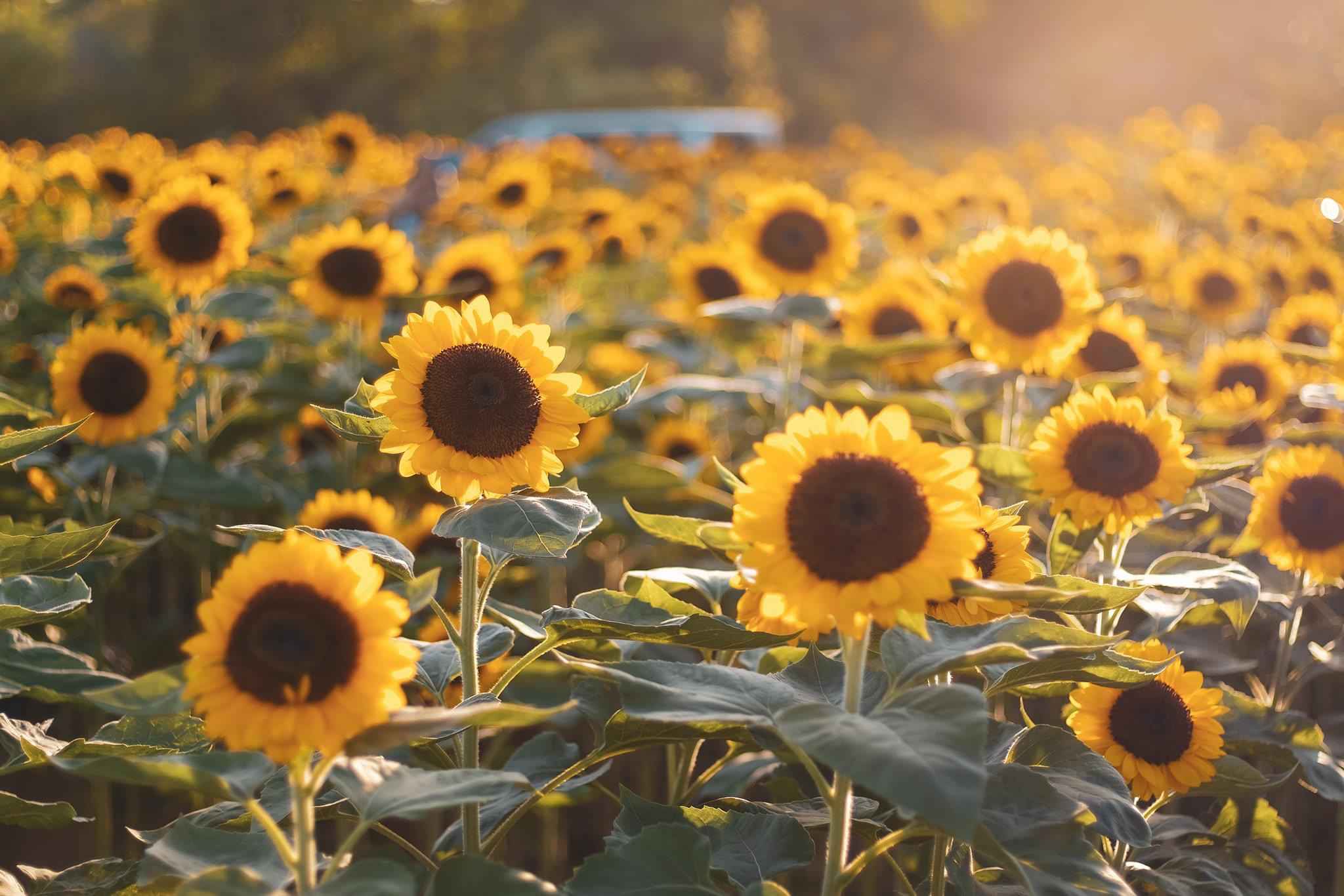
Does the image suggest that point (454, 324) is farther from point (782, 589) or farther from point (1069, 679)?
point (1069, 679)

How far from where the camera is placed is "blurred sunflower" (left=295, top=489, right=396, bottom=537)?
9.80 feet

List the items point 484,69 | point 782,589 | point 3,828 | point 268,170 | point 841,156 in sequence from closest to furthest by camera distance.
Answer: point 782,589, point 3,828, point 268,170, point 841,156, point 484,69

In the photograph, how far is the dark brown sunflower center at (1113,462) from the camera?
2.25 metres

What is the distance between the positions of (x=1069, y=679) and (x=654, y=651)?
665 mm

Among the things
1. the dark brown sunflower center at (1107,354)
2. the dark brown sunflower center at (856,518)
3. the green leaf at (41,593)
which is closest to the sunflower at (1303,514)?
the dark brown sunflower center at (1107,354)

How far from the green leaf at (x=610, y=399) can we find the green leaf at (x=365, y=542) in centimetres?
33

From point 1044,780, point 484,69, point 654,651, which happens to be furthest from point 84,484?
point 484,69

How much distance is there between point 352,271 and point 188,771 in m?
2.81

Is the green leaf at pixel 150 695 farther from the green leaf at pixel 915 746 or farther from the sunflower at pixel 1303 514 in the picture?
the sunflower at pixel 1303 514

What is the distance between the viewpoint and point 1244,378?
3896mm

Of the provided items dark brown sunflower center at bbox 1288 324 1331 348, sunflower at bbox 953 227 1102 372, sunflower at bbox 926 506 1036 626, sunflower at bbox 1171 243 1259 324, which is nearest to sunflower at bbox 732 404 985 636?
sunflower at bbox 926 506 1036 626

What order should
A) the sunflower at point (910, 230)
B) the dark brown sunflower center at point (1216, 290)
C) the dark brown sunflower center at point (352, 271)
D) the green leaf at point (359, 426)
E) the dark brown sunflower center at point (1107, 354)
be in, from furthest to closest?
1. the sunflower at point (910, 230)
2. the dark brown sunflower center at point (1216, 290)
3. the dark brown sunflower center at point (352, 271)
4. the dark brown sunflower center at point (1107, 354)
5. the green leaf at point (359, 426)

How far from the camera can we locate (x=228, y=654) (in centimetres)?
138

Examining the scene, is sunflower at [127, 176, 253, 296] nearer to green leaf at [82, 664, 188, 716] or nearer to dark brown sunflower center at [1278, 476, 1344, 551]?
green leaf at [82, 664, 188, 716]
